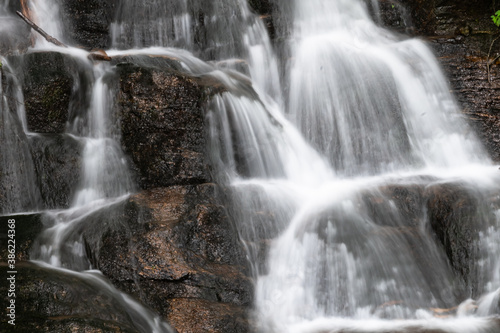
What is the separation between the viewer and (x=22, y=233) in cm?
557

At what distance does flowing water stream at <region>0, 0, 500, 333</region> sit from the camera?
5641 mm

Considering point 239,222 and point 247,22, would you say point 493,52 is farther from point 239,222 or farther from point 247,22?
point 239,222

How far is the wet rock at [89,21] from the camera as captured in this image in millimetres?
9820

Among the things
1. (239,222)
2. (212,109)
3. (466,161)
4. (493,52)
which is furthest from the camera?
(493,52)

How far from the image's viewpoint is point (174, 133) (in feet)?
22.3

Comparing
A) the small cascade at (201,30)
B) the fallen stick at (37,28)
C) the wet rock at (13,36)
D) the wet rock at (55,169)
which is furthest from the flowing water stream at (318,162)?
the wet rock at (13,36)

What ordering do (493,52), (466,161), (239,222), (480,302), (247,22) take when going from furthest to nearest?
(247,22) → (493,52) → (466,161) → (239,222) → (480,302)

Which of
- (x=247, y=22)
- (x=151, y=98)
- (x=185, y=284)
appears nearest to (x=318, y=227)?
(x=185, y=284)

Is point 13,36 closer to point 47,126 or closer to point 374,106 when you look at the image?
point 47,126

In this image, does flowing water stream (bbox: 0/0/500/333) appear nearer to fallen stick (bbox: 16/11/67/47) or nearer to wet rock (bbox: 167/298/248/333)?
wet rock (bbox: 167/298/248/333)

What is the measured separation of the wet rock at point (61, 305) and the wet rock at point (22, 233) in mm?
554

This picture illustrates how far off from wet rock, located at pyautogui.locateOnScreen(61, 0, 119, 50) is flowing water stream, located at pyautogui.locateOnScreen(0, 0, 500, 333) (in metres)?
0.23

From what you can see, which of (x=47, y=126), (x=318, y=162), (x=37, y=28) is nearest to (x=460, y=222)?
(x=318, y=162)

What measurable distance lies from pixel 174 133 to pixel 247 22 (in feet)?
13.9
